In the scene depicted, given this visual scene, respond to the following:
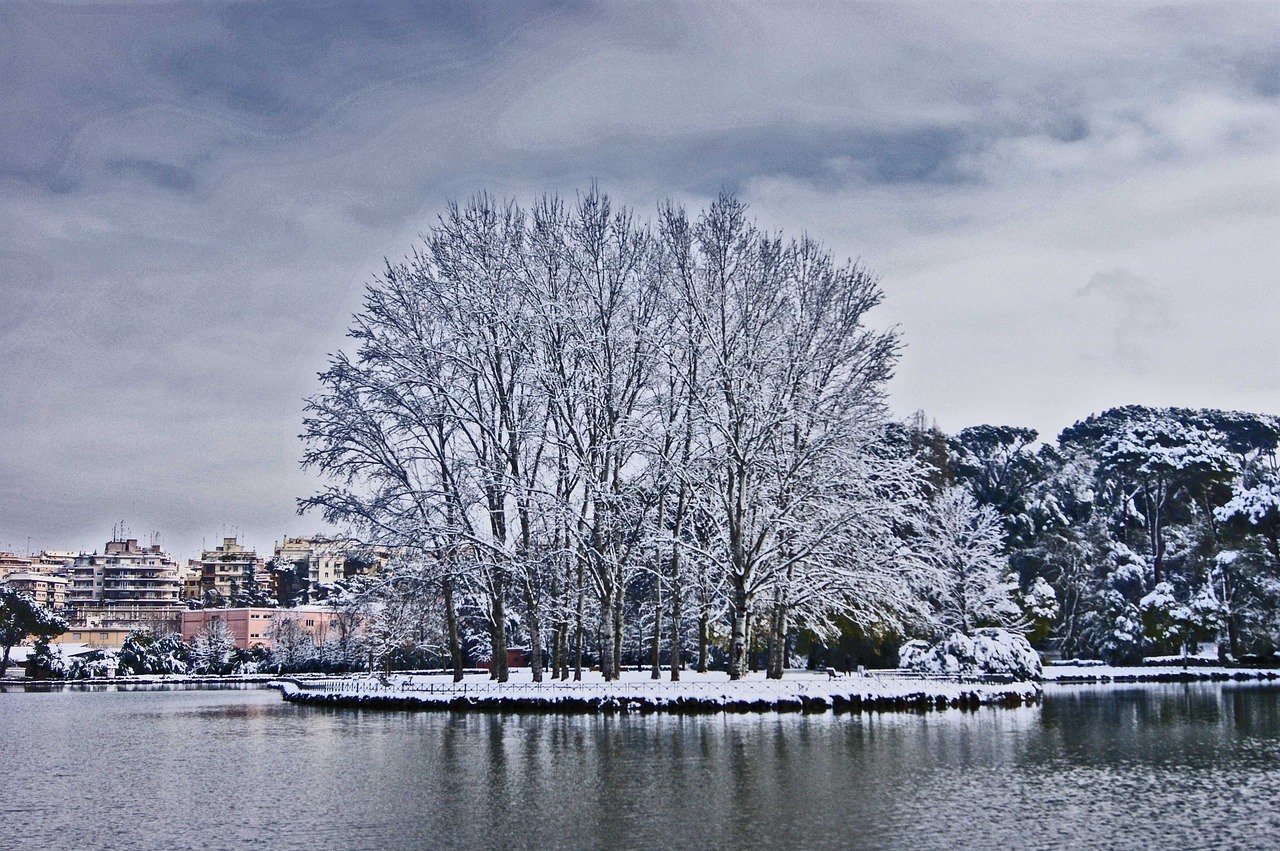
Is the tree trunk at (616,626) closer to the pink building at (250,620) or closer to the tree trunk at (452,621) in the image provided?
the tree trunk at (452,621)

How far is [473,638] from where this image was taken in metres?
73.1

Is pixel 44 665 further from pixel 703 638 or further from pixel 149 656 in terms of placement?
pixel 703 638

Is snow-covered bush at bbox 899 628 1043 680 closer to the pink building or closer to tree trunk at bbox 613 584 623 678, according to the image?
tree trunk at bbox 613 584 623 678

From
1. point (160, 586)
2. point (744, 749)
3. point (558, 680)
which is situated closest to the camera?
point (744, 749)

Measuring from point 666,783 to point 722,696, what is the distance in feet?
49.0

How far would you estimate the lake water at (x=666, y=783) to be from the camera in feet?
51.5

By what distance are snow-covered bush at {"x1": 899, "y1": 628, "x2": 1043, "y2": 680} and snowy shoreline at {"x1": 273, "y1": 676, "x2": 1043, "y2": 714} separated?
3003mm

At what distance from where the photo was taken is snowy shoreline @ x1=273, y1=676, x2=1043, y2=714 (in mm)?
34938

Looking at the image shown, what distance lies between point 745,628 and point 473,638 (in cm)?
3610

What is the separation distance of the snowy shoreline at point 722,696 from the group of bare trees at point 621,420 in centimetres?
314

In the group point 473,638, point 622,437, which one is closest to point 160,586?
point 473,638

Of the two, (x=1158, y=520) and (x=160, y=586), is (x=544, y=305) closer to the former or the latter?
(x=1158, y=520)

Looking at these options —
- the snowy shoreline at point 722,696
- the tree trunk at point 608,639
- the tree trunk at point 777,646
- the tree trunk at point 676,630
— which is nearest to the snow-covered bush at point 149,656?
the snowy shoreline at point 722,696

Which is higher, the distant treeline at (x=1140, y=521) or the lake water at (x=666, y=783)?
the distant treeline at (x=1140, y=521)
